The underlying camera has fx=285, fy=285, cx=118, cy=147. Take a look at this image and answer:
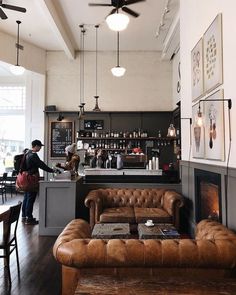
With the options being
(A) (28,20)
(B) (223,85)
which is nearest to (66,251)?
(B) (223,85)

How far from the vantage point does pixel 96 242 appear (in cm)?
248

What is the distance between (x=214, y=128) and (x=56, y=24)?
5.45 m

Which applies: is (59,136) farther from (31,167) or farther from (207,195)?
(207,195)

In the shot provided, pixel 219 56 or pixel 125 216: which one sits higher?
pixel 219 56

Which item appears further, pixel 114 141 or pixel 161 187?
pixel 114 141

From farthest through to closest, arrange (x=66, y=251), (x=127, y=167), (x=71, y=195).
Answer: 1. (x=127, y=167)
2. (x=71, y=195)
3. (x=66, y=251)

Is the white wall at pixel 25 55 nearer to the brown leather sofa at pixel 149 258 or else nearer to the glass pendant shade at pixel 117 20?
the glass pendant shade at pixel 117 20

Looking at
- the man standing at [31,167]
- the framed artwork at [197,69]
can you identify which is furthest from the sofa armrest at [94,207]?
the framed artwork at [197,69]

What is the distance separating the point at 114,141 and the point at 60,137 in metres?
1.97

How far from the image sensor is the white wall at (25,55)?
28.6 feet

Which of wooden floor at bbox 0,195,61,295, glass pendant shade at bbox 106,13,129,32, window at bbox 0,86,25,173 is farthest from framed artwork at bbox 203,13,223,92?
window at bbox 0,86,25,173

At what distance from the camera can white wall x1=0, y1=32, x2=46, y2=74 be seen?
28.6ft

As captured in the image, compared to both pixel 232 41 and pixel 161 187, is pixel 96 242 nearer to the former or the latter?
pixel 232 41

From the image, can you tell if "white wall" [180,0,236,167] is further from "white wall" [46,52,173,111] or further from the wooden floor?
"white wall" [46,52,173,111]
